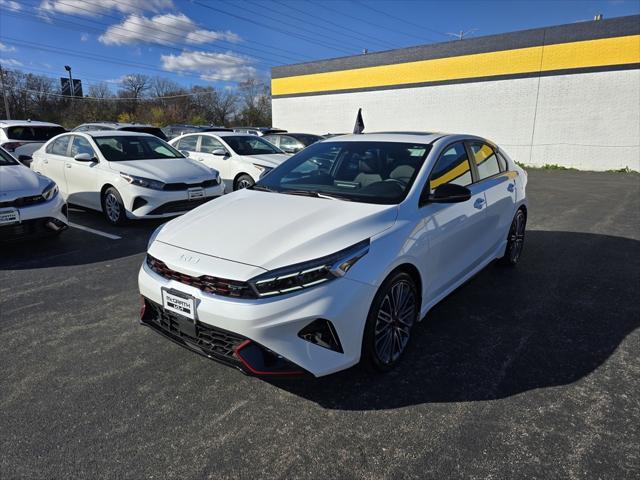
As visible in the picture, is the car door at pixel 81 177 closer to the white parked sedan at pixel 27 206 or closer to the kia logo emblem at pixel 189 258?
the white parked sedan at pixel 27 206

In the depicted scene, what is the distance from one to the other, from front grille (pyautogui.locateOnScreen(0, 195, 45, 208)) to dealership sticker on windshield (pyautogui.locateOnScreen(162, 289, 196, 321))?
3.89 metres

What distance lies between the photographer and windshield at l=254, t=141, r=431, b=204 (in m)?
3.28

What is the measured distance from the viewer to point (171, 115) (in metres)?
58.8

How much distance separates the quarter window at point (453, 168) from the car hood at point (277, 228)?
686 mm

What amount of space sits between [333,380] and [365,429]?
0.49m

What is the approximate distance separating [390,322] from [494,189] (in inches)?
88.1

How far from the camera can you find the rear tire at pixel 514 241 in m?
5.03

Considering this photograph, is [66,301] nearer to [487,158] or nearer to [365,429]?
[365,429]

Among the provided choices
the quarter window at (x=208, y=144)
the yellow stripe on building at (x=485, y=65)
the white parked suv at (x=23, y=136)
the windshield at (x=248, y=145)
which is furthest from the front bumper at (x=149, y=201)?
the yellow stripe on building at (x=485, y=65)

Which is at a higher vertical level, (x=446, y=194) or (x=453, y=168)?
(x=453, y=168)

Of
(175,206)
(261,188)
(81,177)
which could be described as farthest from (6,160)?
(261,188)

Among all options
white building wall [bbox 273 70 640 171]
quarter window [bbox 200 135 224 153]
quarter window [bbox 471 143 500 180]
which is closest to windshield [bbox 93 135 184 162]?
quarter window [bbox 200 135 224 153]

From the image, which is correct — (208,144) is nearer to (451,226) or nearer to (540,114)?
(451,226)

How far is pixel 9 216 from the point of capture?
5.21 meters
